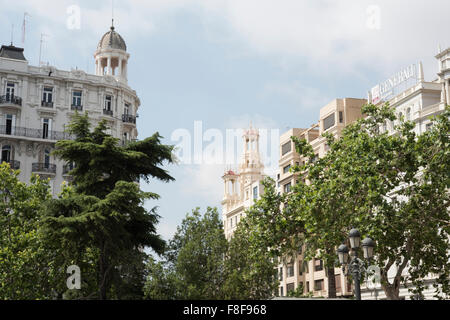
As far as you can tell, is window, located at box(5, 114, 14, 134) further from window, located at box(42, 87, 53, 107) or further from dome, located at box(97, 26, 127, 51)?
dome, located at box(97, 26, 127, 51)

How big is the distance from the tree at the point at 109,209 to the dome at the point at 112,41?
104ft

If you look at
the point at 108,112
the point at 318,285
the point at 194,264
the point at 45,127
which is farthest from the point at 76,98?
the point at 318,285

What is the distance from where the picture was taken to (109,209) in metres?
27.4

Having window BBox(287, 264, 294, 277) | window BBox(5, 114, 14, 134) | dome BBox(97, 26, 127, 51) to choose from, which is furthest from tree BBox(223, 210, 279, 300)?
dome BBox(97, 26, 127, 51)

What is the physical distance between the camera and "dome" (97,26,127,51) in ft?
203

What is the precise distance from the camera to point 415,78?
49.6 m

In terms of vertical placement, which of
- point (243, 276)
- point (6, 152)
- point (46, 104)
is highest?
point (46, 104)

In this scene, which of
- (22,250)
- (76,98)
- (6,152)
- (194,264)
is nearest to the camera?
(22,250)

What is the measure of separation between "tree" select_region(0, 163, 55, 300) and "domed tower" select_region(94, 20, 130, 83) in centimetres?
2489

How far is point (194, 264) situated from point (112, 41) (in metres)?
26.4

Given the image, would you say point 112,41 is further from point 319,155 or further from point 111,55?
point 319,155
